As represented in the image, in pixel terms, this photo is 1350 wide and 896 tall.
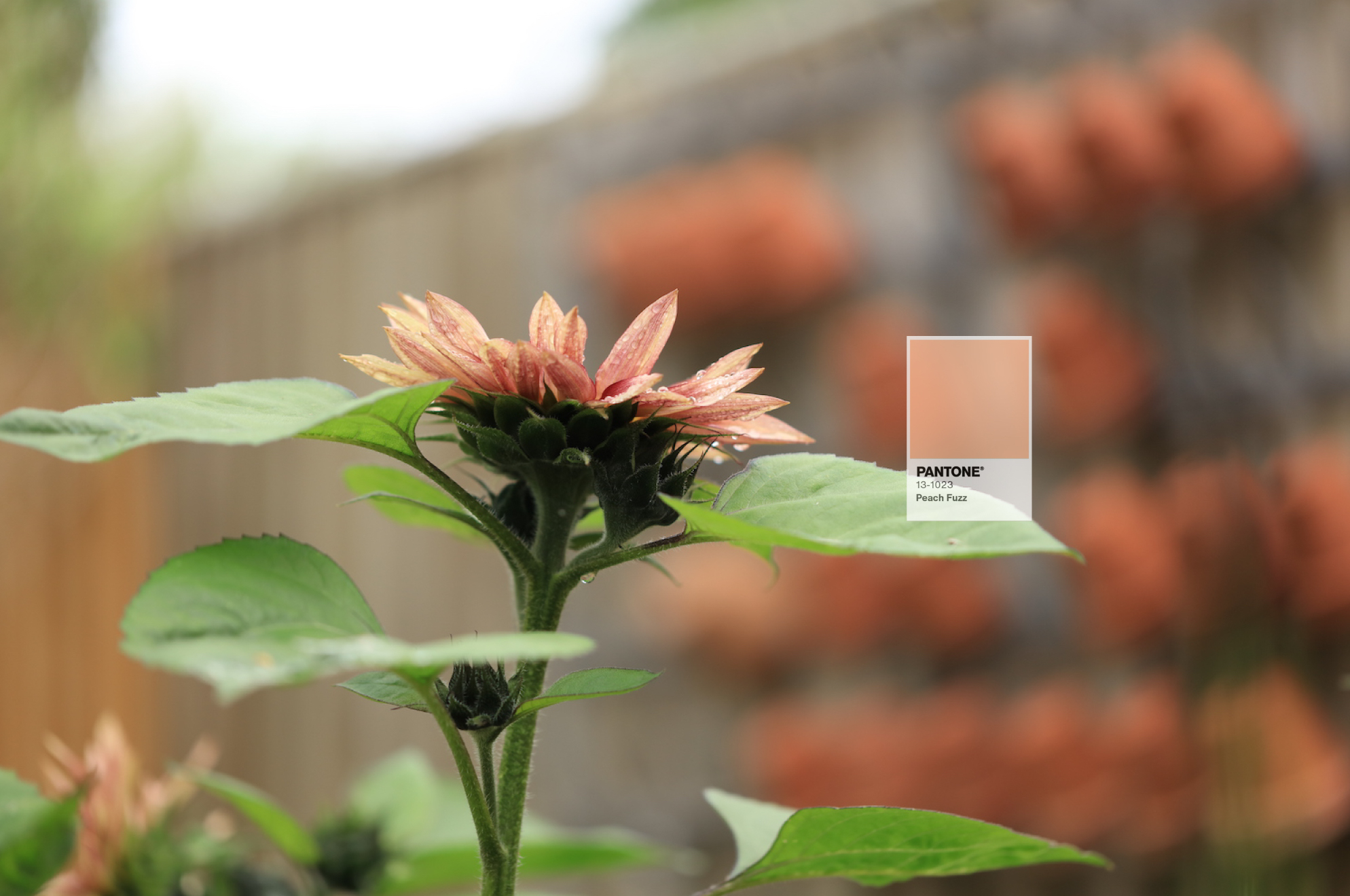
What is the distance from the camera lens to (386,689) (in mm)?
236

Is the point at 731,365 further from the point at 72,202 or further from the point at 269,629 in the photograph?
the point at 72,202

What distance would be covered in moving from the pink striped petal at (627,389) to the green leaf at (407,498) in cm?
5

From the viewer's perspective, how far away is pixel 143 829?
1.24 ft

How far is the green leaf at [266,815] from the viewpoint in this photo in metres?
0.34

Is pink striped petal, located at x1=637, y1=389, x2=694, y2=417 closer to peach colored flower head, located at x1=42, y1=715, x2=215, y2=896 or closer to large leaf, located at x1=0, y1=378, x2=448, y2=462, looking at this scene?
large leaf, located at x1=0, y1=378, x2=448, y2=462

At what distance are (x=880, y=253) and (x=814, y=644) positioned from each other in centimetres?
53

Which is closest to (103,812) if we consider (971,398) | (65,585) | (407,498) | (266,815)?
(266,815)

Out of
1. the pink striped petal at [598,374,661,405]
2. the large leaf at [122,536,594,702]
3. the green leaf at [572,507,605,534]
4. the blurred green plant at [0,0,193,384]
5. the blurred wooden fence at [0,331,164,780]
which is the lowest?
the blurred wooden fence at [0,331,164,780]

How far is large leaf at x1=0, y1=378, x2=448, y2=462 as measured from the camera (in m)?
0.19

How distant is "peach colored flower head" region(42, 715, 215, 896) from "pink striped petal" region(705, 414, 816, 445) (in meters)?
0.23

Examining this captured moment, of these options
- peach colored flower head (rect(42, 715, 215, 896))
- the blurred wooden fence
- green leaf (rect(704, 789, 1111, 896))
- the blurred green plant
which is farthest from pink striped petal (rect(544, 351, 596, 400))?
the blurred wooden fence

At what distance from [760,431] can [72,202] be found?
1.57m

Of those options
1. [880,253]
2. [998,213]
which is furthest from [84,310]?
[998,213]

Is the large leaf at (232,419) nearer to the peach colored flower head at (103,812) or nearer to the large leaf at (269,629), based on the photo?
the large leaf at (269,629)
